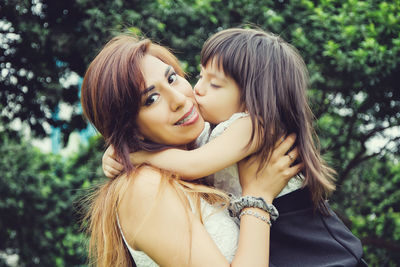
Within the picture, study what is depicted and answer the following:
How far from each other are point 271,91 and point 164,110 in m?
0.48

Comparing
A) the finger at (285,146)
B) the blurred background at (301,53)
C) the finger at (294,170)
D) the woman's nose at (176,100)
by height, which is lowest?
the blurred background at (301,53)

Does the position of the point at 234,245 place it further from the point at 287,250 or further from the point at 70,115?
the point at 70,115

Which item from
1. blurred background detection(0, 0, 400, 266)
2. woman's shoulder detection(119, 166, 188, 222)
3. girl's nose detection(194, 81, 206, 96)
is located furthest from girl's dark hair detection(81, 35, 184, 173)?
blurred background detection(0, 0, 400, 266)

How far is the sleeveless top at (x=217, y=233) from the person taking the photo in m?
1.80

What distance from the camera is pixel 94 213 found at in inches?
79.9

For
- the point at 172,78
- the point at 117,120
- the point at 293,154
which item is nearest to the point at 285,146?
the point at 293,154

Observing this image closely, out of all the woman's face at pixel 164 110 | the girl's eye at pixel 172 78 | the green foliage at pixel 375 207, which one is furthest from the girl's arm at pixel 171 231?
the green foliage at pixel 375 207

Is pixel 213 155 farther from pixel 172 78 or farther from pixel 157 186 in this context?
pixel 172 78

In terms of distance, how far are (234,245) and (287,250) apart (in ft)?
0.79

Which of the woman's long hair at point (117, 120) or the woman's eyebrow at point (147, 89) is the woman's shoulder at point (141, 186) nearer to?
the woman's long hair at point (117, 120)

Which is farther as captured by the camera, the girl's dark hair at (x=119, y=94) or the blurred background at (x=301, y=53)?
the blurred background at (x=301, y=53)

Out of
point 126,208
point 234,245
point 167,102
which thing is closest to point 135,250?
point 126,208

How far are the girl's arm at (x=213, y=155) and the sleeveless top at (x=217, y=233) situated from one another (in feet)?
0.47

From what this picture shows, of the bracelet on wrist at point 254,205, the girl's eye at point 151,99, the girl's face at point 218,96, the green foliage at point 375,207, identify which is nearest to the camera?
the bracelet on wrist at point 254,205
